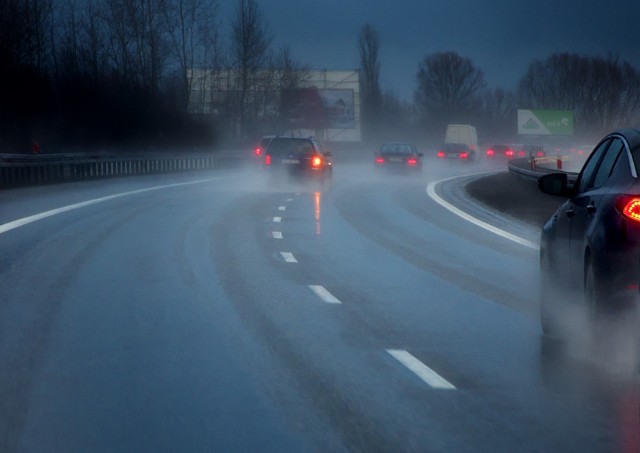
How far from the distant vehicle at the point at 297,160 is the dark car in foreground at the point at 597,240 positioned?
28832 millimetres

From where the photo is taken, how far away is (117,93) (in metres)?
66.7

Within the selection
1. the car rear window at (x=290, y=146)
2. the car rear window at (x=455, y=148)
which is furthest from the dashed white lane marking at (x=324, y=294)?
the car rear window at (x=455, y=148)

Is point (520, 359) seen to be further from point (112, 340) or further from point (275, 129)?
point (275, 129)

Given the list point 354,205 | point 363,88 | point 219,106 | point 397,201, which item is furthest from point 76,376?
point 363,88

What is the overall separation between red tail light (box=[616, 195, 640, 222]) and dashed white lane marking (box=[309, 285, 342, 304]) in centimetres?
459

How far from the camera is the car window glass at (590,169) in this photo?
9506mm

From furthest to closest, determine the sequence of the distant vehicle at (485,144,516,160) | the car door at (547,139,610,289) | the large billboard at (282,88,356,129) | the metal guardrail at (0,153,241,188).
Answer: the large billboard at (282,88,356,129) < the distant vehicle at (485,144,516,160) < the metal guardrail at (0,153,241,188) < the car door at (547,139,610,289)

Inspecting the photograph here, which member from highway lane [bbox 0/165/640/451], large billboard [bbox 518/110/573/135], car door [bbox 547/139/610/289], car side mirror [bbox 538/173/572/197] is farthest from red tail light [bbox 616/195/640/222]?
large billboard [bbox 518/110/573/135]

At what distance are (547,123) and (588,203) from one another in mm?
94777

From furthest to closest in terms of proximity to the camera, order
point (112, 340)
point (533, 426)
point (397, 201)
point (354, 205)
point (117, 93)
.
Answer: point (117, 93)
point (397, 201)
point (354, 205)
point (112, 340)
point (533, 426)

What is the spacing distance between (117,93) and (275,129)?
3136 cm

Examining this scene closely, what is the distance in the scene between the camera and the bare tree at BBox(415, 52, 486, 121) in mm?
164625

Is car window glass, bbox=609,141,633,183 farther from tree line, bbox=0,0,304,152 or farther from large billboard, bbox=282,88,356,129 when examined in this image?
large billboard, bbox=282,88,356,129

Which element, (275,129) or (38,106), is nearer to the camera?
(38,106)
